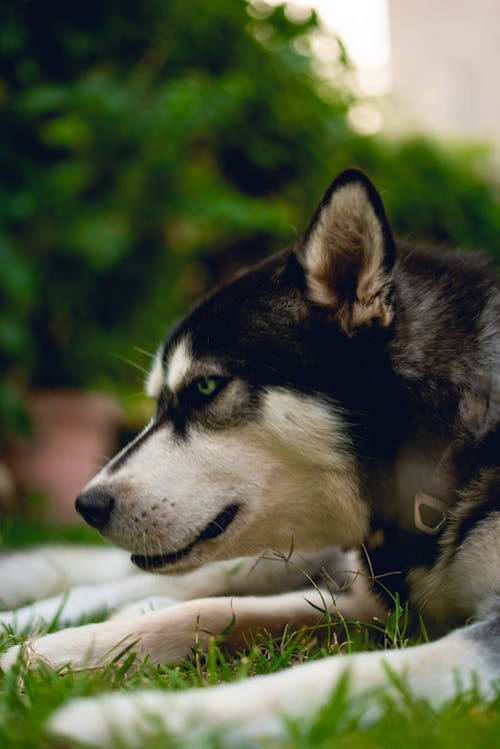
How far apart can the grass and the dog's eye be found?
29.7 inches

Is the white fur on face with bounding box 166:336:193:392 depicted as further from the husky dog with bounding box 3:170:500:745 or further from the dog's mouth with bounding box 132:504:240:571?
the dog's mouth with bounding box 132:504:240:571

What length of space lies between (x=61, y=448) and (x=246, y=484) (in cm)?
377

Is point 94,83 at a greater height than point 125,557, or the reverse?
point 94,83

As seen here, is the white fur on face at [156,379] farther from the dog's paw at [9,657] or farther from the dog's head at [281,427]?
the dog's paw at [9,657]

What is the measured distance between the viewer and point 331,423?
2096 millimetres

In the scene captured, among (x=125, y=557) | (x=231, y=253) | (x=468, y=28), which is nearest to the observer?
(x=125, y=557)

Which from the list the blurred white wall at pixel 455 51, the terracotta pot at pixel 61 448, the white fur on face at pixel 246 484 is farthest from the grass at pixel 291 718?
the blurred white wall at pixel 455 51

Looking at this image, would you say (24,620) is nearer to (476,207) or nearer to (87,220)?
(87,220)

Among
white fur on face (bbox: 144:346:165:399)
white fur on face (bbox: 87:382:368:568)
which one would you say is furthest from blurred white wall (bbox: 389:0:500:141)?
white fur on face (bbox: 87:382:368:568)

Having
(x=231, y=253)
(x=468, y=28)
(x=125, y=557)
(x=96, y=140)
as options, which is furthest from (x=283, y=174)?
(x=468, y=28)

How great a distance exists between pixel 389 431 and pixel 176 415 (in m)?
0.64

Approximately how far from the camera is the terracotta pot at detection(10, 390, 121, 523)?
5.56 meters

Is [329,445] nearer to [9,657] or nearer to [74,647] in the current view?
[74,647]

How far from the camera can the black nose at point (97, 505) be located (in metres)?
2.17
